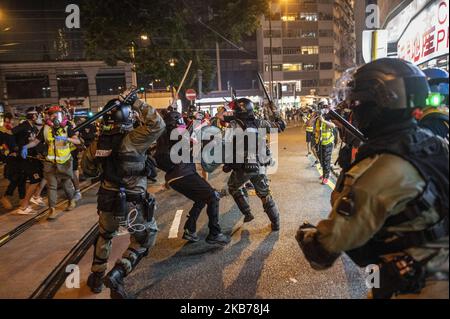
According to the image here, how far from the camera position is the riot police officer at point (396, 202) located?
5.54ft

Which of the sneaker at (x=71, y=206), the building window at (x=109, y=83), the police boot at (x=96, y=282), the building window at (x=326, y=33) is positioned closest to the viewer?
the police boot at (x=96, y=282)

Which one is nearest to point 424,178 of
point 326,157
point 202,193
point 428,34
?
point 202,193

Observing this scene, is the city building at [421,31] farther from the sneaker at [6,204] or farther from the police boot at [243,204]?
the sneaker at [6,204]

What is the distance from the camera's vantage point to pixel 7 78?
36750 mm

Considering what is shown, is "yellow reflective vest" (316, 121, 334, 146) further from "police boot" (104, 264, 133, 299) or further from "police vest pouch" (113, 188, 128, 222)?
"police boot" (104, 264, 133, 299)

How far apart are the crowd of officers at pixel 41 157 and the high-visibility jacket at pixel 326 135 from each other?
556 centimetres

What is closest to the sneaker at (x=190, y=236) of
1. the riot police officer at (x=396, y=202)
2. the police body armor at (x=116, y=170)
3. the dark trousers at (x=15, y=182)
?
the police body armor at (x=116, y=170)

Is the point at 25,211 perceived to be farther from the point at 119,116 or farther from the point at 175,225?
the point at 119,116

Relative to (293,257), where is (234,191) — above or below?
above

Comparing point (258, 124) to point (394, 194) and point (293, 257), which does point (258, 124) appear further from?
point (394, 194)

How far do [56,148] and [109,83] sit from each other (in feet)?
111

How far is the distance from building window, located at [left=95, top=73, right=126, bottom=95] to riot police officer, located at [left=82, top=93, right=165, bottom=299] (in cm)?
3653

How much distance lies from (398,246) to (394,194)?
331 millimetres
